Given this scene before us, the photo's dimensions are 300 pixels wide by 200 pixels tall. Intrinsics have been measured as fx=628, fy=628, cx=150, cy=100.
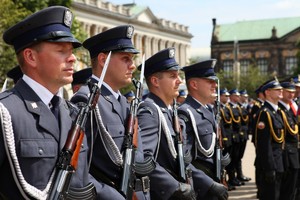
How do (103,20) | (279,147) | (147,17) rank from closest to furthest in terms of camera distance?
(279,147) → (103,20) → (147,17)

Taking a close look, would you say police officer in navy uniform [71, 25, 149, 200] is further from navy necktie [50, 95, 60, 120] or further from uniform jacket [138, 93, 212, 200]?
navy necktie [50, 95, 60, 120]

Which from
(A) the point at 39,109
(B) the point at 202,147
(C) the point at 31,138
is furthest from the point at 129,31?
(B) the point at 202,147

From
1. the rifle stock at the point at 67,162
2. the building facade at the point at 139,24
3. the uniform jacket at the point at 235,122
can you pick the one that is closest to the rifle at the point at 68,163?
the rifle stock at the point at 67,162

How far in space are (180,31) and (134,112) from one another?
264 ft

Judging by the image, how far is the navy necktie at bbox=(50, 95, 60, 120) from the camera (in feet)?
10.9

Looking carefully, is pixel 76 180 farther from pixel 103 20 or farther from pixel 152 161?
pixel 103 20

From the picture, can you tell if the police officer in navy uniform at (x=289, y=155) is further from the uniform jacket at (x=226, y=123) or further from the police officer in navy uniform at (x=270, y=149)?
the uniform jacket at (x=226, y=123)

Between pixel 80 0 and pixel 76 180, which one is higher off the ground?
pixel 80 0

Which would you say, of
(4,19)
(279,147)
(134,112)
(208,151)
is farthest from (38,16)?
(4,19)

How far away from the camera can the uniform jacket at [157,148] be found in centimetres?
474

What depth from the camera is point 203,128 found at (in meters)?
6.01

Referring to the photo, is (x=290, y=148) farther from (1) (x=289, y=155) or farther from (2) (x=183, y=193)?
(2) (x=183, y=193)

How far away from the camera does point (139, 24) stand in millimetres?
74438

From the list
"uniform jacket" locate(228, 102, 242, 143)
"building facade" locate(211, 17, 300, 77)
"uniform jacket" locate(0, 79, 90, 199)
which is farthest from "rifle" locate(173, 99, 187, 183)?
"building facade" locate(211, 17, 300, 77)
